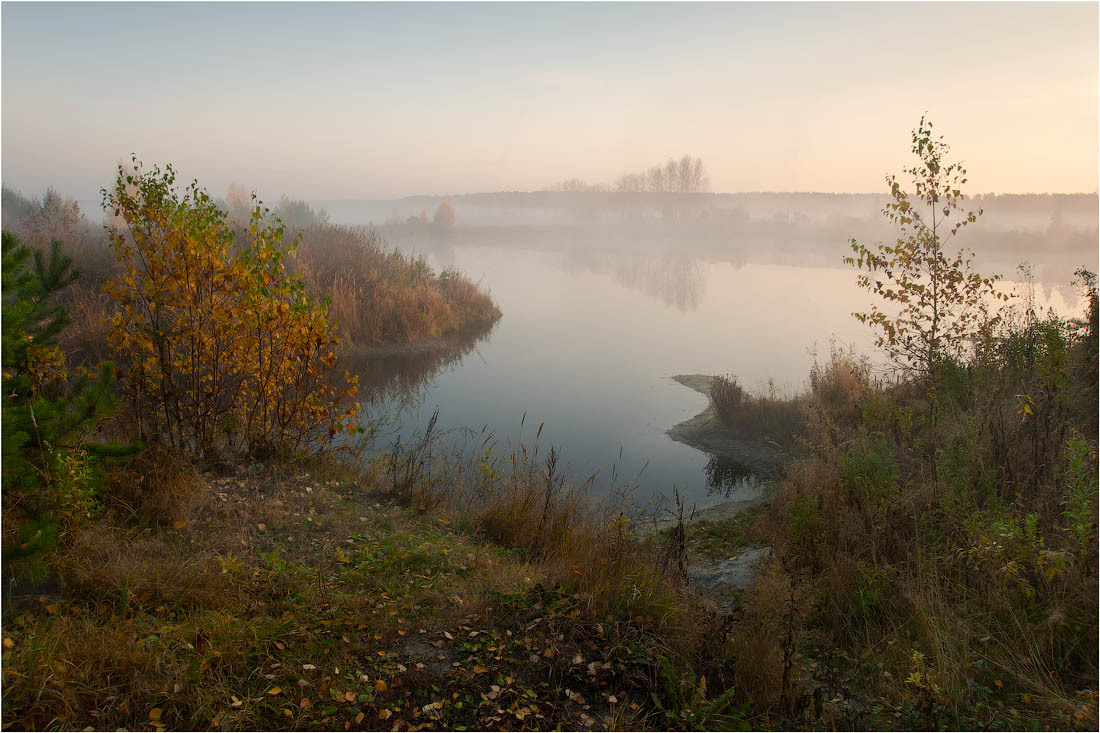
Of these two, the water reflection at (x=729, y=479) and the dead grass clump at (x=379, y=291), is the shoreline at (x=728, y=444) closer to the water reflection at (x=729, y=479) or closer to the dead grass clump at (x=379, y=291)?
the water reflection at (x=729, y=479)

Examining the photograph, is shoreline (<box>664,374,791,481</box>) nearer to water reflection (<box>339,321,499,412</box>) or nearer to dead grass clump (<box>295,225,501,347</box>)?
water reflection (<box>339,321,499,412</box>)

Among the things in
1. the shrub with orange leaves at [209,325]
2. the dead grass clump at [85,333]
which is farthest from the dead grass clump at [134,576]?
the dead grass clump at [85,333]

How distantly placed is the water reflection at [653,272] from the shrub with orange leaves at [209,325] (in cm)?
2195

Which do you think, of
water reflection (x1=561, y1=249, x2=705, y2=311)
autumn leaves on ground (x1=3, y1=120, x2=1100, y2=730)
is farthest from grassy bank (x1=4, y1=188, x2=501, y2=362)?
water reflection (x1=561, y1=249, x2=705, y2=311)

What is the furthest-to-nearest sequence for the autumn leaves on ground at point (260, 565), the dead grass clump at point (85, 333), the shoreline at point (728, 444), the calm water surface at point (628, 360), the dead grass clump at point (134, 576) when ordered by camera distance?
the dead grass clump at point (85, 333), the calm water surface at point (628, 360), the shoreline at point (728, 444), the dead grass clump at point (134, 576), the autumn leaves on ground at point (260, 565)

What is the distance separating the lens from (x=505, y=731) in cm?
341

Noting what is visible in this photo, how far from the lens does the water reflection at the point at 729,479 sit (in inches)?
393

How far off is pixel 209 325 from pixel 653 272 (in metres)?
36.1

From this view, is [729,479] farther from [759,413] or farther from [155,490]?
[155,490]

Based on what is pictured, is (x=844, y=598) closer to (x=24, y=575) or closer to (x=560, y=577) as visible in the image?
(x=560, y=577)

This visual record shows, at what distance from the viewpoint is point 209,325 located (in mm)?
6398

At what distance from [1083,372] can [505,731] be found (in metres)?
8.00

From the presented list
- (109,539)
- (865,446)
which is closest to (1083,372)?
(865,446)

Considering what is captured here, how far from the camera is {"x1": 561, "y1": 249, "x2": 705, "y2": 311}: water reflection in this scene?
3102 centimetres
